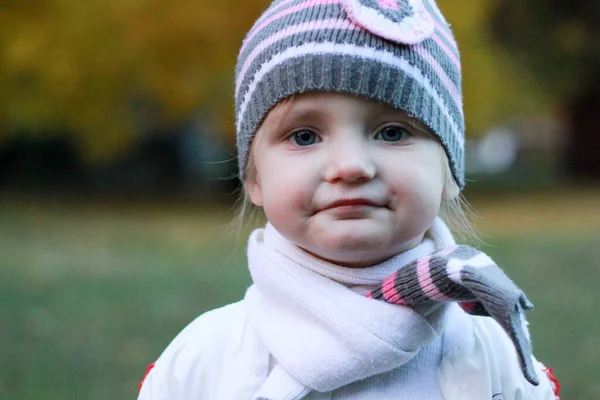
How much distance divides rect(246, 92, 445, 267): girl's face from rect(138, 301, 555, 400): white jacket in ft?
1.08

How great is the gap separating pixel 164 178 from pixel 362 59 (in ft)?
56.9

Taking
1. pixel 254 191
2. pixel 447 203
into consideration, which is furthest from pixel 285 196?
pixel 447 203

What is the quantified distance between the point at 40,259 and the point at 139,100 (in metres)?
7.35

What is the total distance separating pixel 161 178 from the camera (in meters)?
19.1

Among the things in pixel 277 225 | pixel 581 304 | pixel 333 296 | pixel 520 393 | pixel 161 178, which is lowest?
pixel 161 178

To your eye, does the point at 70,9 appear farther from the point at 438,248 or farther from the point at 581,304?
the point at 438,248

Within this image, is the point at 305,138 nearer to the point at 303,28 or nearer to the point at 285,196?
the point at 285,196

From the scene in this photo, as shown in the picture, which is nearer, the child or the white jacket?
the child

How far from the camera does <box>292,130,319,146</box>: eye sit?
2061 mm

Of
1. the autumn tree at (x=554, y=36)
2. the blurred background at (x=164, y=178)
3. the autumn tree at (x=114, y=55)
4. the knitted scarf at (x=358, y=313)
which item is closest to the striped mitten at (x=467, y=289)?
the knitted scarf at (x=358, y=313)

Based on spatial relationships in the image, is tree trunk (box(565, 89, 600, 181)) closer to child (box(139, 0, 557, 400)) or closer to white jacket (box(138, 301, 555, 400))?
white jacket (box(138, 301, 555, 400))

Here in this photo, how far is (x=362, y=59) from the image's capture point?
2.03 m

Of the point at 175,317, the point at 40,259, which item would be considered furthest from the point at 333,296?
the point at 40,259

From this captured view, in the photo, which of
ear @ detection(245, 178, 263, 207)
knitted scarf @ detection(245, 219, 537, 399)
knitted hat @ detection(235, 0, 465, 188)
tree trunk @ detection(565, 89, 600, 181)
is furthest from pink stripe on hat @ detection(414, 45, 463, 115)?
tree trunk @ detection(565, 89, 600, 181)
